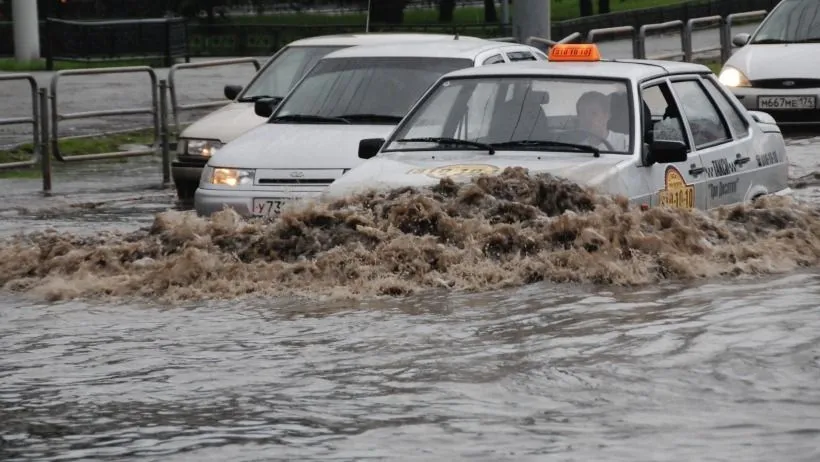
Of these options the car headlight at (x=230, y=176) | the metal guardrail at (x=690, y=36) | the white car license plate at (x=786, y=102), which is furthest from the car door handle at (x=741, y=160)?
the metal guardrail at (x=690, y=36)

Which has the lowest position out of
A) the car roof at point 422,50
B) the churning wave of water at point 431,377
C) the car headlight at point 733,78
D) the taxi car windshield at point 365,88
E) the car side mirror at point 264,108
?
the churning wave of water at point 431,377

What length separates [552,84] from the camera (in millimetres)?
10961

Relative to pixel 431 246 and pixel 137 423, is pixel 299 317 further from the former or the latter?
pixel 137 423

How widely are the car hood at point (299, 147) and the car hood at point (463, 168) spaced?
1.79 m

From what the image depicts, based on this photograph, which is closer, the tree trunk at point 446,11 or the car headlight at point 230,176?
the car headlight at point 230,176

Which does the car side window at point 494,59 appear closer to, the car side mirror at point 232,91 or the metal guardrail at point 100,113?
the car side mirror at point 232,91

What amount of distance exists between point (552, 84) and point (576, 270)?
1409 millimetres

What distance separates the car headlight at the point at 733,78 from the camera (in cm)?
2078

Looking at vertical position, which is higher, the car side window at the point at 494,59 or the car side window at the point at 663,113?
the car side window at the point at 494,59

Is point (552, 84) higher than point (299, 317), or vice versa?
point (552, 84)

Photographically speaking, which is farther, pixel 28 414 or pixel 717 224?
pixel 717 224

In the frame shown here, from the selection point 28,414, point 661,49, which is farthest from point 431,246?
point 661,49

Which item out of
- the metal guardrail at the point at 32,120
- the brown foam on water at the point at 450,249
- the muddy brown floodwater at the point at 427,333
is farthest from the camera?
the metal guardrail at the point at 32,120

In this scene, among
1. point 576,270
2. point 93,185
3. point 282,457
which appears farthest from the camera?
point 93,185
